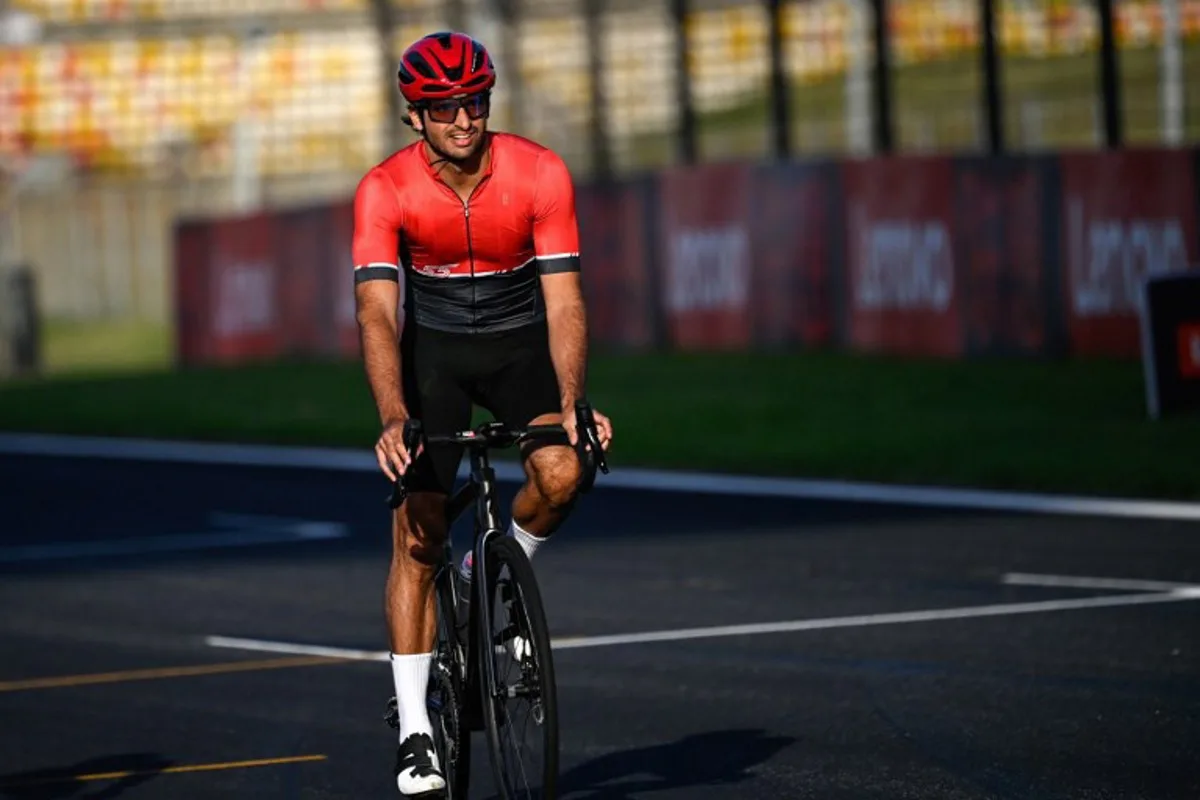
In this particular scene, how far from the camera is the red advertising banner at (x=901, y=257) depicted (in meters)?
21.3

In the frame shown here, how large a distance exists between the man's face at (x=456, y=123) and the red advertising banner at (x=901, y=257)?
50.3ft

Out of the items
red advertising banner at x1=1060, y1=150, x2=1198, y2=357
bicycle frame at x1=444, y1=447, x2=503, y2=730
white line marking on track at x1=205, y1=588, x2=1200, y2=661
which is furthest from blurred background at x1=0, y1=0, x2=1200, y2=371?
bicycle frame at x1=444, y1=447, x2=503, y2=730

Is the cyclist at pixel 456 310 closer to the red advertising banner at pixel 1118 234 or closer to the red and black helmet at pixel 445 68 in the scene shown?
the red and black helmet at pixel 445 68

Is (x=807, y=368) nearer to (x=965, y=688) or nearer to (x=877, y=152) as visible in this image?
(x=877, y=152)

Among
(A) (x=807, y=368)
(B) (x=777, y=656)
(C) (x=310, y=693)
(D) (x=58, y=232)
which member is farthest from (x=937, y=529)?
(D) (x=58, y=232)

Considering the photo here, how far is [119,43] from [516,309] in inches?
1650

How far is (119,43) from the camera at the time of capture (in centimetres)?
4672

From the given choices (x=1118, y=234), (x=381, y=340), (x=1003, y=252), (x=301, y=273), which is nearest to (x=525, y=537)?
(x=381, y=340)

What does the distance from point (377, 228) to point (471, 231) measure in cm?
25

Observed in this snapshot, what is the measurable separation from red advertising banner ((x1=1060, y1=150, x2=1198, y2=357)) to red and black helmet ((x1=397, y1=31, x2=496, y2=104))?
13.5m

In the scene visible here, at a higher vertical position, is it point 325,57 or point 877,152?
point 325,57

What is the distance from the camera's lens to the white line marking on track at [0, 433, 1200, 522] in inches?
531

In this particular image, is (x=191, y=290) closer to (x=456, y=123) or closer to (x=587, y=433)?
(x=456, y=123)

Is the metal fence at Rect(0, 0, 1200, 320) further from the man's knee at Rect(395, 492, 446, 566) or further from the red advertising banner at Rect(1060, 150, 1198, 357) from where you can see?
the man's knee at Rect(395, 492, 446, 566)
